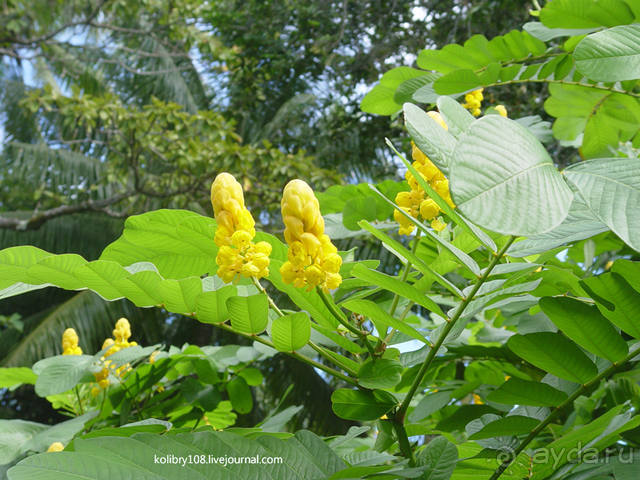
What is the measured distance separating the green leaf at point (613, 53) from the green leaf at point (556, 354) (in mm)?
280

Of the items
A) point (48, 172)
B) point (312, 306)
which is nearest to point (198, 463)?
point (312, 306)

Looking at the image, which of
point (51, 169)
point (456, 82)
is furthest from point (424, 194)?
point (51, 169)

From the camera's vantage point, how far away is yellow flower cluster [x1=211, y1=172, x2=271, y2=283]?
518 mm

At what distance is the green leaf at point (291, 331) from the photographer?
1.82 feet

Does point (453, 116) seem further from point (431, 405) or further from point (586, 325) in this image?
point (431, 405)

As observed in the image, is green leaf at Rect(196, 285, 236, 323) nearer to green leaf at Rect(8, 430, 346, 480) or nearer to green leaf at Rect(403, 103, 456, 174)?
green leaf at Rect(8, 430, 346, 480)

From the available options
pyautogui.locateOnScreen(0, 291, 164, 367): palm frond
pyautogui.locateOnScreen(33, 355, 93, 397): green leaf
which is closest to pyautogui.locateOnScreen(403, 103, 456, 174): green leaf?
pyautogui.locateOnScreen(33, 355, 93, 397): green leaf

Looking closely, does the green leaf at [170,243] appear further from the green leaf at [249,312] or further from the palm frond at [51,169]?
the palm frond at [51,169]

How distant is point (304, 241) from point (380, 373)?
0.17 metres

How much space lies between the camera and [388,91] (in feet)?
3.22

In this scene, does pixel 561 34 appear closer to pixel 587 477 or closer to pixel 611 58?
pixel 611 58

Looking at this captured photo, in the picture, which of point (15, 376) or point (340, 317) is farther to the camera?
point (15, 376)

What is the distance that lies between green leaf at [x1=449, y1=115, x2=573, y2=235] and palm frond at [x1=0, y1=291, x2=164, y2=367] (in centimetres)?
603

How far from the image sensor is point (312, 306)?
23.4 inches
